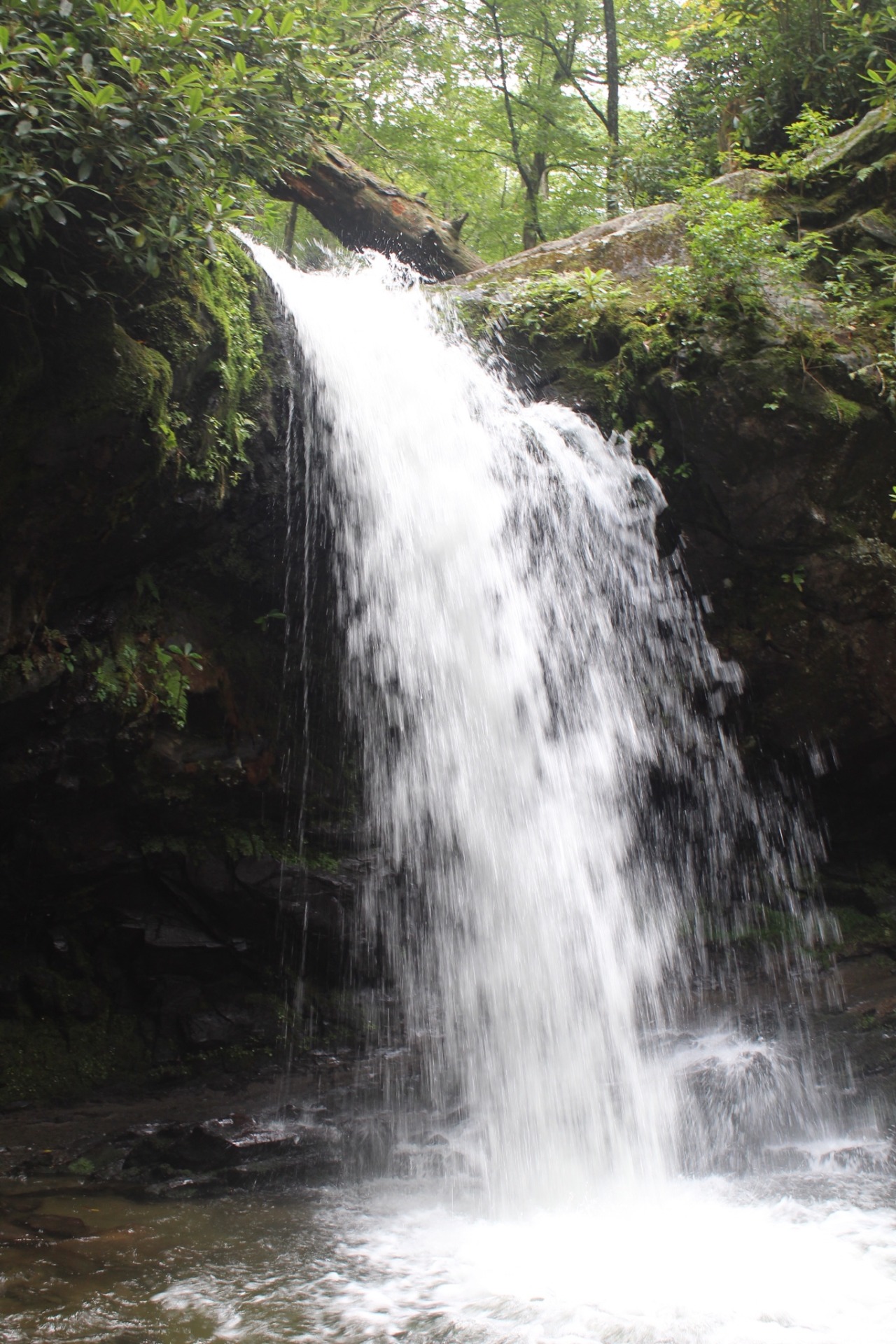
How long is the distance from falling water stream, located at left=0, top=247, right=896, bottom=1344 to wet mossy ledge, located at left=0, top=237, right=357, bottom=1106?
0.56 m

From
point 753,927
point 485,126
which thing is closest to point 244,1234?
point 753,927

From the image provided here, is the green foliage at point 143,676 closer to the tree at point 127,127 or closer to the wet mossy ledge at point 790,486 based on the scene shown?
the tree at point 127,127

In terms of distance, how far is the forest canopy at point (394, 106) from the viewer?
169 inches

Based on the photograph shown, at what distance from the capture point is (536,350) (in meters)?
8.48

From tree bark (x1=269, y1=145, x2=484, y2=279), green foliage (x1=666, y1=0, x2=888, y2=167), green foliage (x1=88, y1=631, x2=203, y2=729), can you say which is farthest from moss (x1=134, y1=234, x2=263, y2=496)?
green foliage (x1=666, y1=0, x2=888, y2=167)

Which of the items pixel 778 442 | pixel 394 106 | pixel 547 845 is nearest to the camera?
pixel 547 845

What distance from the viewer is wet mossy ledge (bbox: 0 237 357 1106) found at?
5047 mm

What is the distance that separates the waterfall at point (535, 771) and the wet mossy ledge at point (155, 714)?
0.61m

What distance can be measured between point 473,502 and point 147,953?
4268mm

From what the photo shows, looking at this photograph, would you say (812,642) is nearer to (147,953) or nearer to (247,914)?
(247,914)

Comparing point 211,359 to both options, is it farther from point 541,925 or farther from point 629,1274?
point 629,1274

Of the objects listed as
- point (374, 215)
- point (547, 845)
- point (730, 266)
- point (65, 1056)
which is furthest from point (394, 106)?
point (65, 1056)

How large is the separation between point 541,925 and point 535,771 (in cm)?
113

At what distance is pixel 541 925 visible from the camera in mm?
6082
